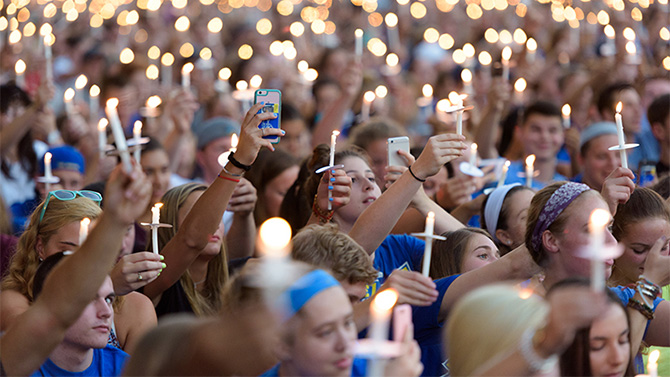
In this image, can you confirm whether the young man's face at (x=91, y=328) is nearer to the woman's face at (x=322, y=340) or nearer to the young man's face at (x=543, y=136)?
the woman's face at (x=322, y=340)

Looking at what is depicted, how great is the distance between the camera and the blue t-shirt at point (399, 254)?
13.8 feet

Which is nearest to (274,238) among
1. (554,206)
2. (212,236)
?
(554,206)

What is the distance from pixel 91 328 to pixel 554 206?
1814mm

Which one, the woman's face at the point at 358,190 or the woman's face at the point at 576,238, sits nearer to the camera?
the woman's face at the point at 576,238

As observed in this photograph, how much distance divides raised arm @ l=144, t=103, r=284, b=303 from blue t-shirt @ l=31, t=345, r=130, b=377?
606 mm

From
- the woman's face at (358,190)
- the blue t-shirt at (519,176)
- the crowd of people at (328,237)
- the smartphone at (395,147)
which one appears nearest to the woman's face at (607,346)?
the crowd of people at (328,237)

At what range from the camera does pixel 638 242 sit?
12.7 feet

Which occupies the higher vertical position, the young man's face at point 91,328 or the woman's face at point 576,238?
the woman's face at point 576,238

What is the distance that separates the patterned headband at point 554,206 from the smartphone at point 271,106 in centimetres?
111

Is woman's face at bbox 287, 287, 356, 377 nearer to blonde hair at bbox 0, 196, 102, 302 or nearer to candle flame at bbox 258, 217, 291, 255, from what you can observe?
candle flame at bbox 258, 217, 291, 255

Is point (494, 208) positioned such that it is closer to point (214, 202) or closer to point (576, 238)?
point (576, 238)

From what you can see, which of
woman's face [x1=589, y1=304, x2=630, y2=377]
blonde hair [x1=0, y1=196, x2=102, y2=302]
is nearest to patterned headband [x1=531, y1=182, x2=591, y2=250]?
woman's face [x1=589, y1=304, x2=630, y2=377]

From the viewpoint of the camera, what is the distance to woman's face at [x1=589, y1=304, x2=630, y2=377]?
270 cm

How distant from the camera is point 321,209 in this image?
13.4 feet
